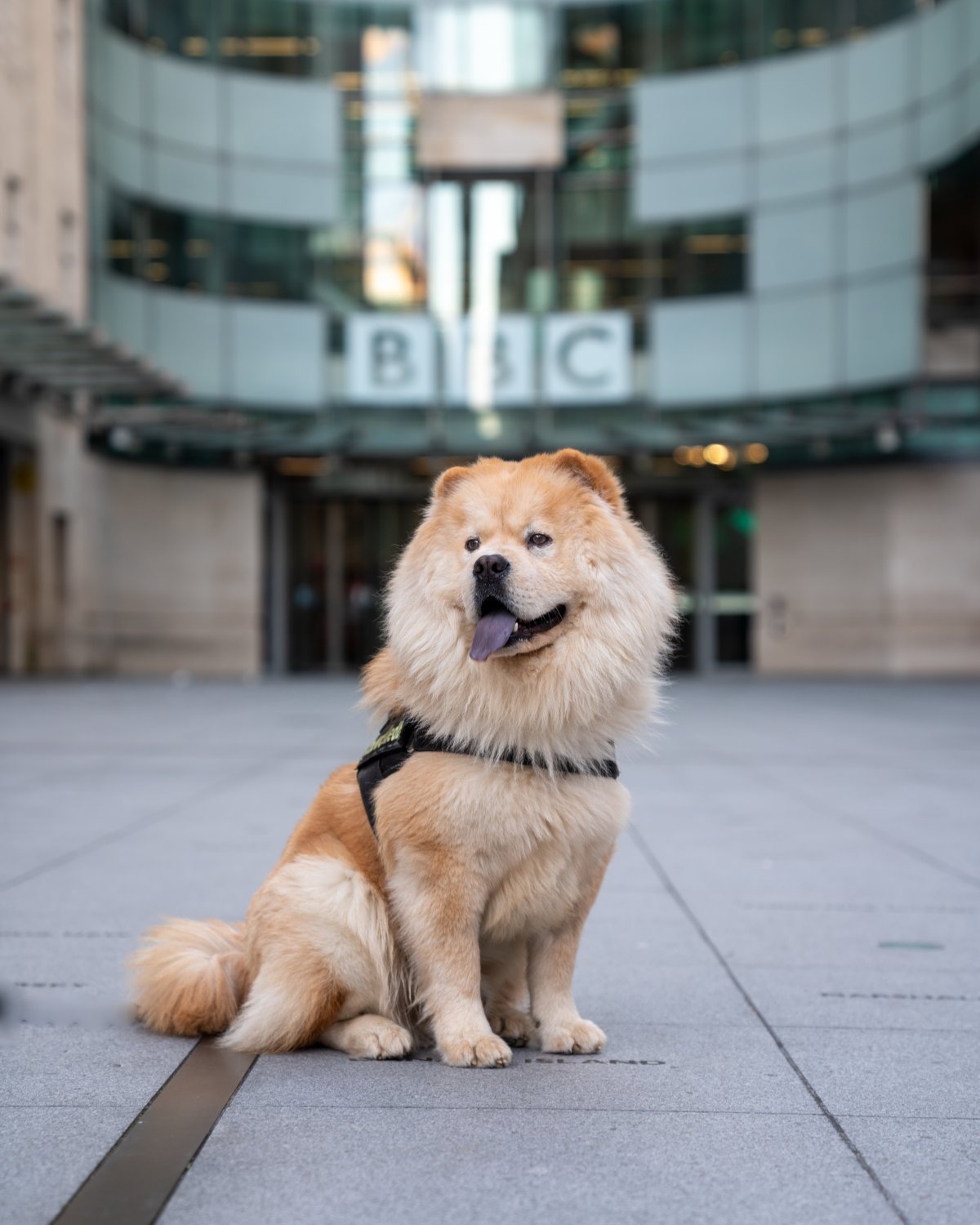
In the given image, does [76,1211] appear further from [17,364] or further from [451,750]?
[17,364]

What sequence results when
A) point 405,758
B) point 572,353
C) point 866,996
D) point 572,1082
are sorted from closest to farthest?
point 572,1082 < point 405,758 < point 866,996 < point 572,353

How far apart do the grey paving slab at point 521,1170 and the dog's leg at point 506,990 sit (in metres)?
0.75

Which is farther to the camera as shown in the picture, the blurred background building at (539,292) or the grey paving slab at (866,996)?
the blurred background building at (539,292)

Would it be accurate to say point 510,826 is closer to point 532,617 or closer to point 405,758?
point 405,758

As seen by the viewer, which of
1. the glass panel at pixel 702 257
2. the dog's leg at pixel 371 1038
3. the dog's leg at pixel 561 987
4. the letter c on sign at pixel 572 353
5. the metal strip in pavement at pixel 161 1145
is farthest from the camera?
the letter c on sign at pixel 572 353

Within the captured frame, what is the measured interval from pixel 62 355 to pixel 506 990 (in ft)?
65.9

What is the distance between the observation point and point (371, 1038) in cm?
407

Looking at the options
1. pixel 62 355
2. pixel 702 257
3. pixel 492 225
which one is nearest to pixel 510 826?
pixel 62 355

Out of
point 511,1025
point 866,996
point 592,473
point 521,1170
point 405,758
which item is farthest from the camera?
point 866,996

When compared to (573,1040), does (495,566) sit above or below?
above

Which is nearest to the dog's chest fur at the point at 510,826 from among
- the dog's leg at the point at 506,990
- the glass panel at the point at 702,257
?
the dog's leg at the point at 506,990

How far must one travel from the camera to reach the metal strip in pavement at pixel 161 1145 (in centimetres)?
291

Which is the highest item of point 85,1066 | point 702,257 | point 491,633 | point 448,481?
point 702,257

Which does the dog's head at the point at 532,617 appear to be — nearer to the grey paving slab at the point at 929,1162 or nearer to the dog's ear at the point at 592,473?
the dog's ear at the point at 592,473
